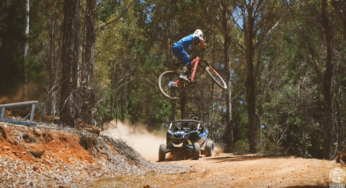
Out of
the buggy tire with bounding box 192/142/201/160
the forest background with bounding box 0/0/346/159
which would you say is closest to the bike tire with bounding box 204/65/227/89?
the forest background with bounding box 0/0/346/159

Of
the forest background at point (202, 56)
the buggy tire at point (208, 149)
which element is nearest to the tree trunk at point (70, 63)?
the forest background at point (202, 56)

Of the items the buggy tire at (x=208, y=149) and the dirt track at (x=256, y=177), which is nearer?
the dirt track at (x=256, y=177)

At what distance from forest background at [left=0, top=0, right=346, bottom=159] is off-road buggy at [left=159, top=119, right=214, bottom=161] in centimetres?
335

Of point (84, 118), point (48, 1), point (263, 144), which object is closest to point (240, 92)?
point (263, 144)

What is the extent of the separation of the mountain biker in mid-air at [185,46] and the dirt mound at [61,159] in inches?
115

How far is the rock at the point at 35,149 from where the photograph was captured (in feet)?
Result: 29.4

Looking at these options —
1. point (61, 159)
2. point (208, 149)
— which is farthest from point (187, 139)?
point (61, 159)

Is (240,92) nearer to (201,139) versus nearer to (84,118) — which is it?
(201,139)

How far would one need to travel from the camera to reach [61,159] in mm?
9664

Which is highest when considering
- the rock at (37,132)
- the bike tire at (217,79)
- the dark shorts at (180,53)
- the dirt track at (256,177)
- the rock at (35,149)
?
the dark shorts at (180,53)

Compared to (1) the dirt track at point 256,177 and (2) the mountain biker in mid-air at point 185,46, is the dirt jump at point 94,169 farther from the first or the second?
(2) the mountain biker in mid-air at point 185,46

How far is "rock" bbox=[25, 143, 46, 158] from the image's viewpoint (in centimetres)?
895

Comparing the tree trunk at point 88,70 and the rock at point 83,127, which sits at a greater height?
the tree trunk at point 88,70

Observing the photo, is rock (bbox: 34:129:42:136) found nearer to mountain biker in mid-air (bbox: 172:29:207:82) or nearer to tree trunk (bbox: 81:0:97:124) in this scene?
tree trunk (bbox: 81:0:97:124)
